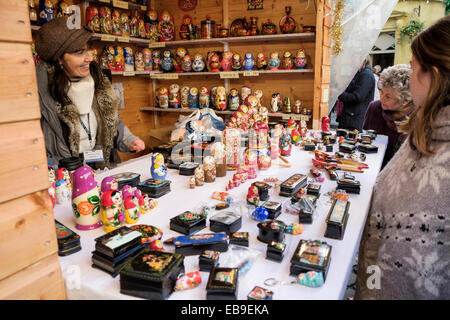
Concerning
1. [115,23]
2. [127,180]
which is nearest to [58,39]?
[127,180]

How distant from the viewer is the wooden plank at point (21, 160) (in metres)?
0.79

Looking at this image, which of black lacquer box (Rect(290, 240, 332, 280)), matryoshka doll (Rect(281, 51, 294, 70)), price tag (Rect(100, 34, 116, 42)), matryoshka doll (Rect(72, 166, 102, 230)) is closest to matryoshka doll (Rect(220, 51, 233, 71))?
matryoshka doll (Rect(281, 51, 294, 70))

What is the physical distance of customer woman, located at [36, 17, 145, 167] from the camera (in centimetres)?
216

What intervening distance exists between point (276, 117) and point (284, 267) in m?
3.32

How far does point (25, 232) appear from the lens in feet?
2.78

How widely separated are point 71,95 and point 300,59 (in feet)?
8.38

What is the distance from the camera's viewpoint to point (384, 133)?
2984mm

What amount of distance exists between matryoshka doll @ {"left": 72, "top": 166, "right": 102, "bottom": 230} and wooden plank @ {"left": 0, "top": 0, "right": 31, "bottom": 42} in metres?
0.58

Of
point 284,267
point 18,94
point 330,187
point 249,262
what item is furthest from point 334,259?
point 18,94

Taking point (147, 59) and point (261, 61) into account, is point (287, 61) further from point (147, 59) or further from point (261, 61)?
point (147, 59)

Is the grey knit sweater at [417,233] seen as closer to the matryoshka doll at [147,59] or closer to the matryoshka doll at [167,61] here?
the matryoshka doll at [167,61]

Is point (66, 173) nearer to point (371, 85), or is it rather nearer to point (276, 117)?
point (276, 117)

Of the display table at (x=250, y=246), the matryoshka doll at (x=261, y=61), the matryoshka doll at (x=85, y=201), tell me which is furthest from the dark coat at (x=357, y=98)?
the matryoshka doll at (x=85, y=201)

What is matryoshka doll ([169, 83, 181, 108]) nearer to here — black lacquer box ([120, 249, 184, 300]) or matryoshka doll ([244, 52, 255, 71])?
matryoshka doll ([244, 52, 255, 71])
